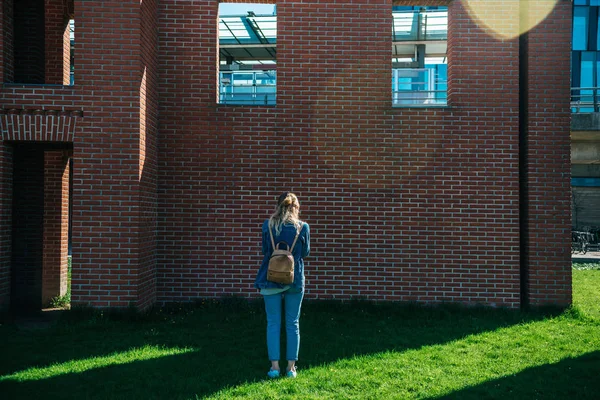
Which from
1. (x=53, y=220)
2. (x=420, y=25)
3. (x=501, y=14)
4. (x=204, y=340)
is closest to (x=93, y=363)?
(x=204, y=340)

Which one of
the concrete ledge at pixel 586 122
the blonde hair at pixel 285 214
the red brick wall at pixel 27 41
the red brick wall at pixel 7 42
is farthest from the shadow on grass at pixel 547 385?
the concrete ledge at pixel 586 122

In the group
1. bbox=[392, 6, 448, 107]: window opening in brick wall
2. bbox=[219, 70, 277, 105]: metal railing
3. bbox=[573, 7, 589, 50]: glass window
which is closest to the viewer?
bbox=[392, 6, 448, 107]: window opening in brick wall

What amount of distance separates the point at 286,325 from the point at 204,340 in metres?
1.72

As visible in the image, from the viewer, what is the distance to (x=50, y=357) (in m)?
5.61

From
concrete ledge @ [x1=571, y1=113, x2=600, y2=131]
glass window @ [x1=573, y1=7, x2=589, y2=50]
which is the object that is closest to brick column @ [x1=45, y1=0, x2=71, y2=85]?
concrete ledge @ [x1=571, y1=113, x2=600, y2=131]

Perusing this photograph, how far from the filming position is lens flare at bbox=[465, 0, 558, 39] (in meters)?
8.30

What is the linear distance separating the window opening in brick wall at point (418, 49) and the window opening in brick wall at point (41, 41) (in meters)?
6.05

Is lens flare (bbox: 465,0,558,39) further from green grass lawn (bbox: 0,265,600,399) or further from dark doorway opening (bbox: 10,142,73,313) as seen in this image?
dark doorway opening (bbox: 10,142,73,313)

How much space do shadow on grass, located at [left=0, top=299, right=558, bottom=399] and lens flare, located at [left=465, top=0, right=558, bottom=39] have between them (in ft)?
14.1

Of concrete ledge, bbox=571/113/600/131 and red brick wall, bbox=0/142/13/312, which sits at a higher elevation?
concrete ledge, bbox=571/113/600/131

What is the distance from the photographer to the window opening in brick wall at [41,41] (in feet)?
28.7

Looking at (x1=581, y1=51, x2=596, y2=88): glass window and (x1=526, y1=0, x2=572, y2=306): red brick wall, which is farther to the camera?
(x1=581, y1=51, x2=596, y2=88): glass window

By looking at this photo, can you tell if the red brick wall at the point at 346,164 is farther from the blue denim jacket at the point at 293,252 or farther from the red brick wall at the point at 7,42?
the blue denim jacket at the point at 293,252

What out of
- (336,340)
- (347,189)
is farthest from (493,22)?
(336,340)
